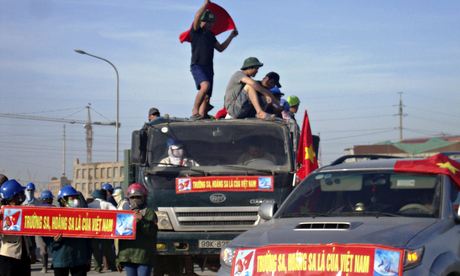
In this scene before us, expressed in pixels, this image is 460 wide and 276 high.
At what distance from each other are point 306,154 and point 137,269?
10.8ft

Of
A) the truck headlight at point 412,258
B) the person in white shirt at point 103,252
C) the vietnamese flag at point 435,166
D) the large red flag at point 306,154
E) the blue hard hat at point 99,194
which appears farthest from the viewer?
the person in white shirt at point 103,252

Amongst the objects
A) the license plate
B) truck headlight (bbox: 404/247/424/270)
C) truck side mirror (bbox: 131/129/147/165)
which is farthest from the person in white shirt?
truck headlight (bbox: 404/247/424/270)

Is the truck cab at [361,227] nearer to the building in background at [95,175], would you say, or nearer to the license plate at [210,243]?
the license plate at [210,243]

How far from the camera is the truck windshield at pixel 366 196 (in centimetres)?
834

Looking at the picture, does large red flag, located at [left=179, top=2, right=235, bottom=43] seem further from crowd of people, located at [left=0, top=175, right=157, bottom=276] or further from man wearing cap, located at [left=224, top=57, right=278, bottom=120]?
crowd of people, located at [left=0, top=175, right=157, bottom=276]

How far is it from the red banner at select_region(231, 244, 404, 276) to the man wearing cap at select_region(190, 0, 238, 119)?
7.10 m

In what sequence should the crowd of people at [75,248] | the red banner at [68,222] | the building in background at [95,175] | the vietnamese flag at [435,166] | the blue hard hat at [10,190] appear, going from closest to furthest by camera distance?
the vietnamese flag at [435,166]
the crowd of people at [75,248]
the blue hard hat at [10,190]
the red banner at [68,222]
the building in background at [95,175]

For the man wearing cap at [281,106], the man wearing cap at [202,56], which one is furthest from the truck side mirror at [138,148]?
the man wearing cap at [281,106]

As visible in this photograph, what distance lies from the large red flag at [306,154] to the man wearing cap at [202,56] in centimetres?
204

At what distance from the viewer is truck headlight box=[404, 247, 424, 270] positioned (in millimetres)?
7176

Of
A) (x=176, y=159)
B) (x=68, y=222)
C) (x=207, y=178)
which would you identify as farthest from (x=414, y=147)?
(x=68, y=222)

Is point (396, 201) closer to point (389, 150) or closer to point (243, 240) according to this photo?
point (243, 240)

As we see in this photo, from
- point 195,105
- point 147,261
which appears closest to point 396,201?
point 147,261

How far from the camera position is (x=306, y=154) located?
12914 mm
